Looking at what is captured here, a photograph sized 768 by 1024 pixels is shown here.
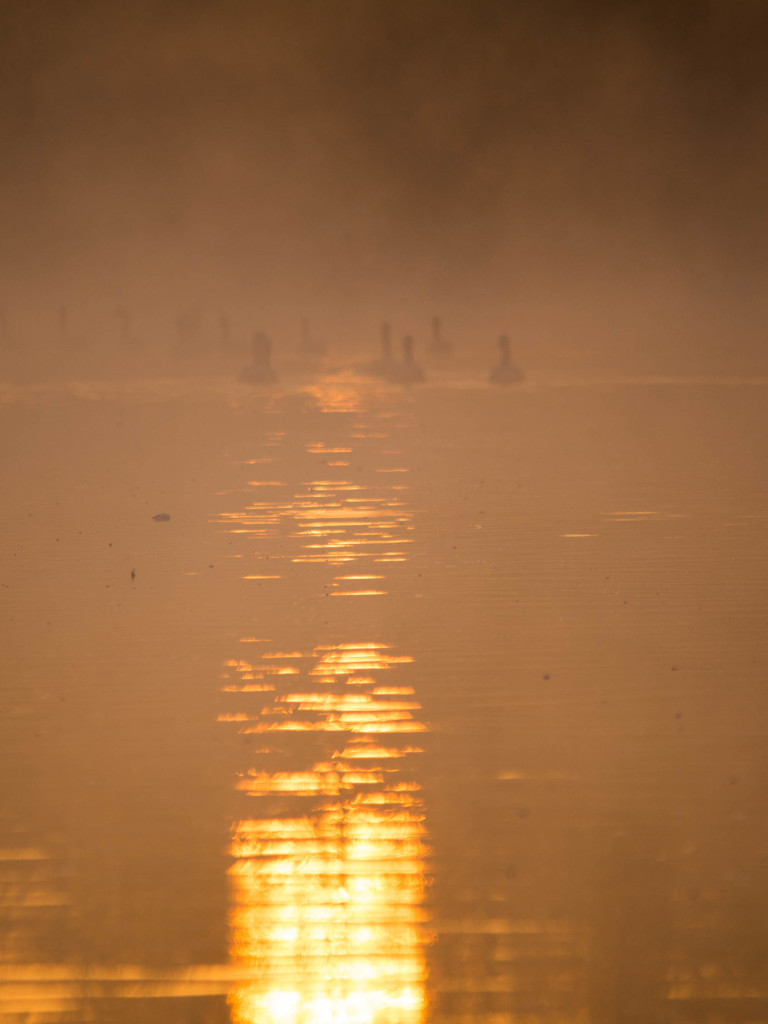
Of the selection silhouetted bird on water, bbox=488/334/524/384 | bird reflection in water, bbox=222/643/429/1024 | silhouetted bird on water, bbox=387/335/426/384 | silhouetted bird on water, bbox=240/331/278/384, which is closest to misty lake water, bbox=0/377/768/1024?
bird reflection in water, bbox=222/643/429/1024

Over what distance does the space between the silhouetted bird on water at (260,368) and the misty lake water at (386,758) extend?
27.6ft

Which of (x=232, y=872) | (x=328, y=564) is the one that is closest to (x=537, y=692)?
(x=232, y=872)

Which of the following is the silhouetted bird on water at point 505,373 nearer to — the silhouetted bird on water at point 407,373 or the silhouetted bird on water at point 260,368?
the silhouetted bird on water at point 407,373

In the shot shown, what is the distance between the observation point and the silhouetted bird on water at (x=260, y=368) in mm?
13867

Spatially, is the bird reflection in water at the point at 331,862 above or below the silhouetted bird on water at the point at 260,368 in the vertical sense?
below

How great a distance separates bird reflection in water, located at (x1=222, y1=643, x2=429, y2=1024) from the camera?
5.83 ft

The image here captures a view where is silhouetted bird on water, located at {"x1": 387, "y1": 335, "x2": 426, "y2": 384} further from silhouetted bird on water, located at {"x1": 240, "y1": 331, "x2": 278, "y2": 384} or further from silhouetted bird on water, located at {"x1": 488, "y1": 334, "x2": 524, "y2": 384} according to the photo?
silhouetted bird on water, located at {"x1": 240, "y1": 331, "x2": 278, "y2": 384}

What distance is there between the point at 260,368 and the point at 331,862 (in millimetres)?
12292

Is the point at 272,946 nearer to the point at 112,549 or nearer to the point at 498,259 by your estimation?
the point at 112,549

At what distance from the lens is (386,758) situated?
2580mm

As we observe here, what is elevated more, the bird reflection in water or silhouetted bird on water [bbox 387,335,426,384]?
silhouetted bird on water [bbox 387,335,426,384]

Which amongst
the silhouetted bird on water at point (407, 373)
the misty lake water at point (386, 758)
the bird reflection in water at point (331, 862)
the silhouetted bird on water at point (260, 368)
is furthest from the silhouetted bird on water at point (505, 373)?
the bird reflection in water at point (331, 862)

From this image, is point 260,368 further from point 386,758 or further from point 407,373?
point 386,758

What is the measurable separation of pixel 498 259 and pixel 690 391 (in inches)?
513
